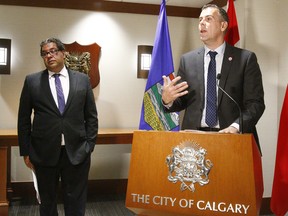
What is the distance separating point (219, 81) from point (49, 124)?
4.39 feet

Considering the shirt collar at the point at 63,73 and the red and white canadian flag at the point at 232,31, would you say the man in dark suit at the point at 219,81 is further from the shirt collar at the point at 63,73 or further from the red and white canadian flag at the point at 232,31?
the red and white canadian flag at the point at 232,31

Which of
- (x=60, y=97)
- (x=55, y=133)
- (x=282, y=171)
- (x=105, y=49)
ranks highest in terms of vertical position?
(x=105, y=49)

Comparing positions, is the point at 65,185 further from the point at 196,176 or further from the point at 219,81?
the point at 196,176

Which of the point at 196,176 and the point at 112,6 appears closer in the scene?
the point at 196,176

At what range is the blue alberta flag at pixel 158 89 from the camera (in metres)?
2.96

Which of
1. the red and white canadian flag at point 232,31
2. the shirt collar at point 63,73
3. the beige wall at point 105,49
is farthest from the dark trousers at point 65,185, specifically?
the beige wall at point 105,49

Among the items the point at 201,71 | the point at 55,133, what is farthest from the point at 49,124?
the point at 201,71

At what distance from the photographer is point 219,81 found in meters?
1.60

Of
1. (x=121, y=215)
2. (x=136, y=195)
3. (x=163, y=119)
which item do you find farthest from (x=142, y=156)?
(x=121, y=215)

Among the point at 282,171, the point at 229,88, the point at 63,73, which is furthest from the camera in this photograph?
the point at 63,73

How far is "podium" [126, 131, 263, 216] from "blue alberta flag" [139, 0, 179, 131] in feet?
5.65

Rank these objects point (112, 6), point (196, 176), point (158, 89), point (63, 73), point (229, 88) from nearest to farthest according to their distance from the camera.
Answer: point (196, 176) → point (229, 88) → point (63, 73) → point (158, 89) → point (112, 6)

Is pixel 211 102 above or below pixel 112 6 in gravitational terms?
below

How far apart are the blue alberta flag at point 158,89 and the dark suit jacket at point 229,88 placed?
4.08 ft
